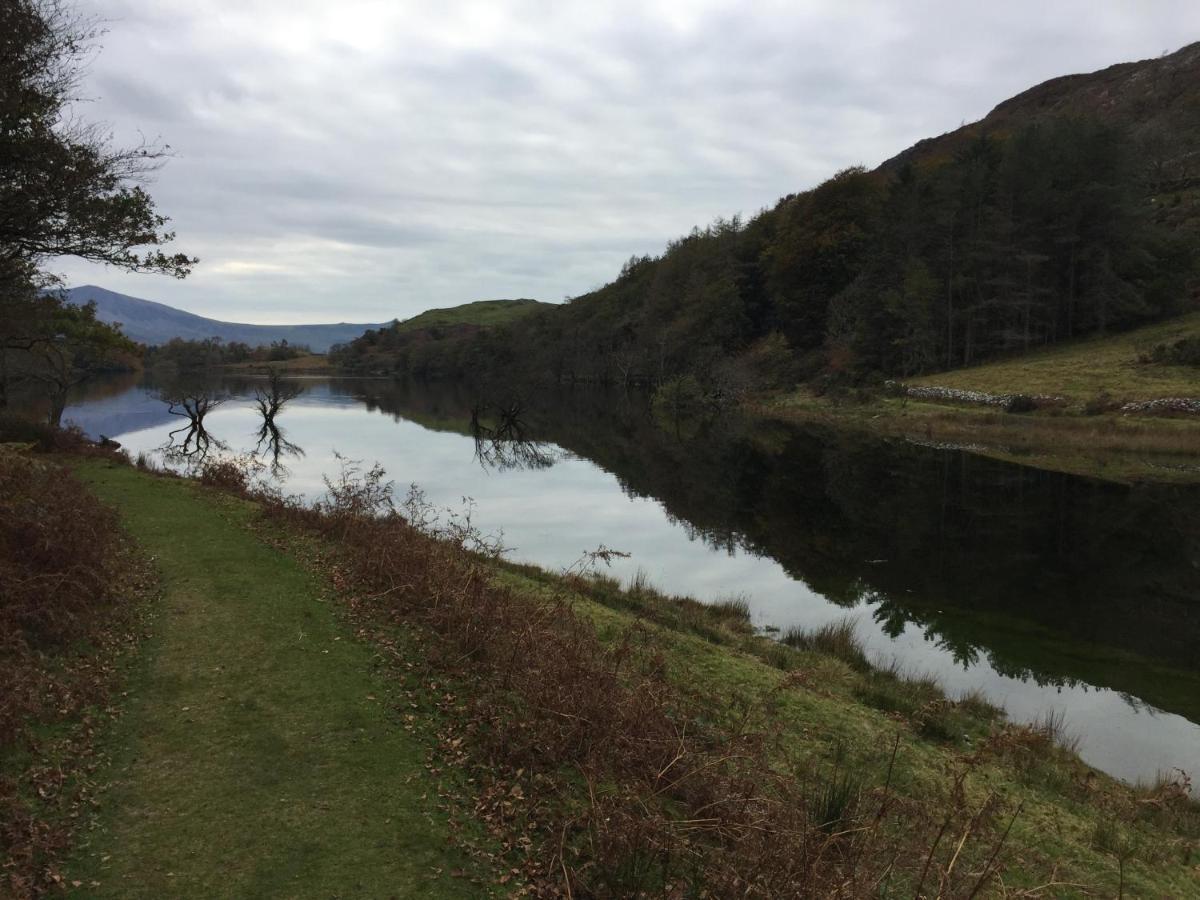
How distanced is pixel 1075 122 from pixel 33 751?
78.7 metres

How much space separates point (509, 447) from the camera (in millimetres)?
46844

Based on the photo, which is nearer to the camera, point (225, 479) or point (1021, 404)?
point (225, 479)

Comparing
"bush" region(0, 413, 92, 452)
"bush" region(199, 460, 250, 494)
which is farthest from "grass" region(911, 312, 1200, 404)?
"bush" region(0, 413, 92, 452)

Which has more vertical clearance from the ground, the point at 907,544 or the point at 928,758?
the point at 907,544

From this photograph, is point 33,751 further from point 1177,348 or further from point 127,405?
point 127,405

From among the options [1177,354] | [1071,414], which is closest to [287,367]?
[1071,414]

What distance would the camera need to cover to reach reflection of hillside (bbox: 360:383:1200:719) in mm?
14523

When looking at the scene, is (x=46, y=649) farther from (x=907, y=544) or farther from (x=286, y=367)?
(x=286, y=367)

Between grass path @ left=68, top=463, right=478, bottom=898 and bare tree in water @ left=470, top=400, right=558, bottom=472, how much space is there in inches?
1128

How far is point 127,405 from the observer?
7625cm

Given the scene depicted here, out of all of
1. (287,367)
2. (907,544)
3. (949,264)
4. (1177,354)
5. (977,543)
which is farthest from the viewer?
(287,367)

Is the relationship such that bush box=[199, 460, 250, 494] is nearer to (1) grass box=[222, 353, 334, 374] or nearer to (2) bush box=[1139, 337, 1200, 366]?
(2) bush box=[1139, 337, 1200, 366]


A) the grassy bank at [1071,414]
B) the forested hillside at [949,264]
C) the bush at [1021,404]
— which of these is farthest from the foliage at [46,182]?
the forested hillside at [949,264]

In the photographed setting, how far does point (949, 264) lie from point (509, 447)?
44.3 m
